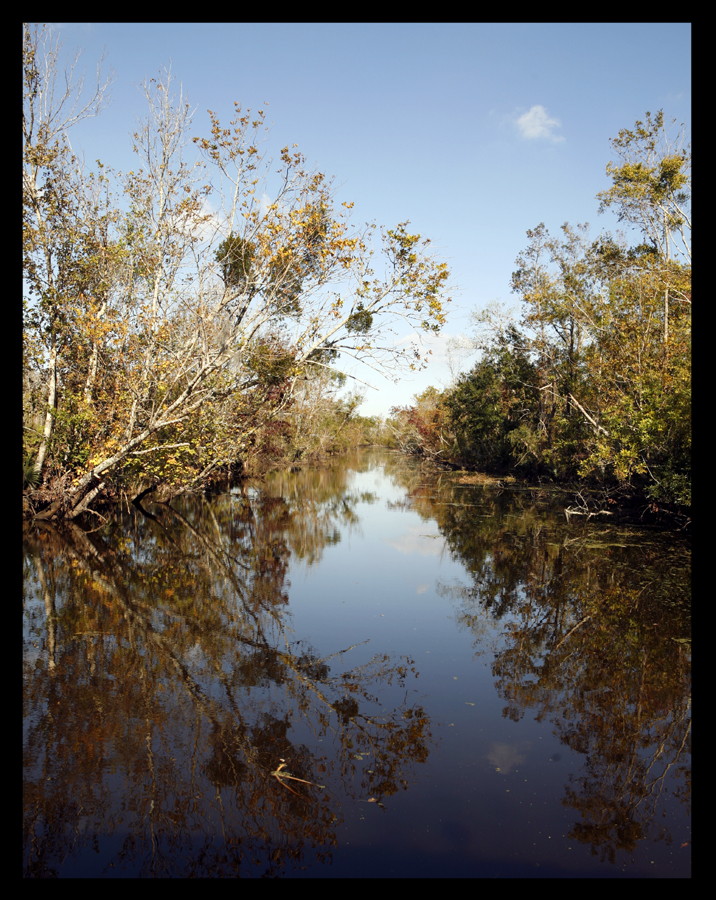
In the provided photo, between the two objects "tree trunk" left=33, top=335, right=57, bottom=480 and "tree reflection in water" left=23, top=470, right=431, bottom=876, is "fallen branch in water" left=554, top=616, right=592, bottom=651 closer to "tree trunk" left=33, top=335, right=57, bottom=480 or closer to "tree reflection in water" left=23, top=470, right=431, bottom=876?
"tree reflection in water" left=23, top=470, right=431, bottom=876

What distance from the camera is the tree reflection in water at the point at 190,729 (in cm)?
373

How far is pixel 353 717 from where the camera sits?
550 cm

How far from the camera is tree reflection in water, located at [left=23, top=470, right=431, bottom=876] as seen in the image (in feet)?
12.2

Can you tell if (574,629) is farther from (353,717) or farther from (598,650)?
(353,717)

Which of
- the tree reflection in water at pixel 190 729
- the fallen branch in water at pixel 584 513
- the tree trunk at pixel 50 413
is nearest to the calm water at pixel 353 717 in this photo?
the tree reflection in water at pixel 190 729

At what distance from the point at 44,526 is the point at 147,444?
125 inches

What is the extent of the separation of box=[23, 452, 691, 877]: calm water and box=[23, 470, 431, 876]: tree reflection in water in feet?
0.07

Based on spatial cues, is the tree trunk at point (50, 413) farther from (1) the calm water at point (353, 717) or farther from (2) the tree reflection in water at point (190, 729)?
(2) the tree reflection in water at point (190, 729)

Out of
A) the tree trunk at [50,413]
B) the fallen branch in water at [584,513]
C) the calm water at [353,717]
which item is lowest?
the calm water at [353,717]

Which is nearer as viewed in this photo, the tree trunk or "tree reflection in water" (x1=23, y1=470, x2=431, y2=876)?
"tree reflection in water" (x1=23, y1=470, x2=431, y2=876)

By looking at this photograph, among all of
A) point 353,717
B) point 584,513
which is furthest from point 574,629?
point 584,513

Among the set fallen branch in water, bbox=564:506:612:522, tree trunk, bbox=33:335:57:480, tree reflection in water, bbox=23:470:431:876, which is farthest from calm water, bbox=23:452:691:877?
fallen branch in water, bbox=564:506:612:522

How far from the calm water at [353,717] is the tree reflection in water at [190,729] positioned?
0.07ft
